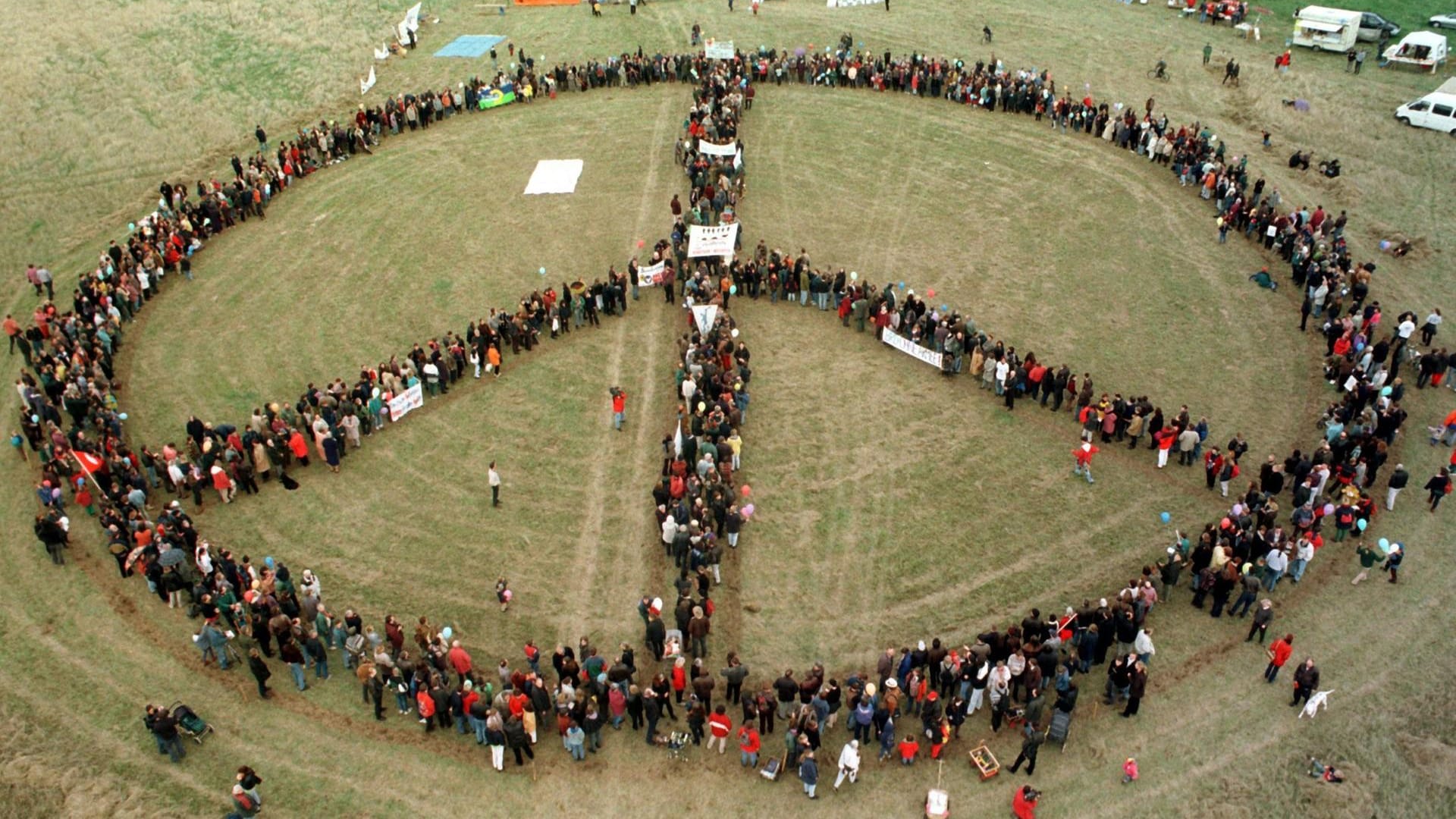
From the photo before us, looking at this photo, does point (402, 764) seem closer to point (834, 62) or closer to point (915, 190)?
point (915, 190)

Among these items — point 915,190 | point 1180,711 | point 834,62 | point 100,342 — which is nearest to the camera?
point 1180,711

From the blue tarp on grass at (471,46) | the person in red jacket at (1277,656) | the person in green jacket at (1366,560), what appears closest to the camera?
the person in red jacket at (1277,656)

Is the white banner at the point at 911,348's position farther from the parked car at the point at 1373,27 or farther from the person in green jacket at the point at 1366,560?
the parked car at the point at 1373,27

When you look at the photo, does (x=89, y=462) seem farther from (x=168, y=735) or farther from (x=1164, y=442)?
(x=1164, y=442)

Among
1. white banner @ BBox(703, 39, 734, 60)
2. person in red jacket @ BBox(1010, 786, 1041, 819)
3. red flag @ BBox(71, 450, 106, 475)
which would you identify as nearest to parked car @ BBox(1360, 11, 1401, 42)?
white banner @ BBox(703, 39, 734, 60)

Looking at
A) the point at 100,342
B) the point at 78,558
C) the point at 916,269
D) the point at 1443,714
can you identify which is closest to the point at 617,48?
the point at 916,269

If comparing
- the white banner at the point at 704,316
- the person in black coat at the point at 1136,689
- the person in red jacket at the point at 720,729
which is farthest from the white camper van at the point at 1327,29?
the person in red jacket at the point at 720,729
